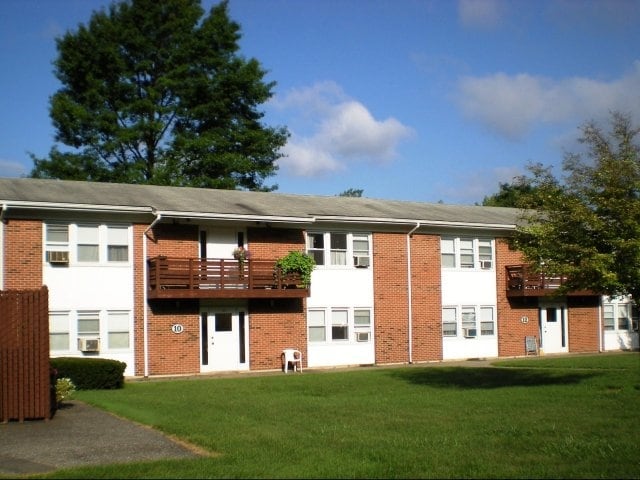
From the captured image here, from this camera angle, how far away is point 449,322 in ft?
106

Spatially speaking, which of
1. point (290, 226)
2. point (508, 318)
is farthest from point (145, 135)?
point (508, 318)

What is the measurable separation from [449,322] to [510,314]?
294cm

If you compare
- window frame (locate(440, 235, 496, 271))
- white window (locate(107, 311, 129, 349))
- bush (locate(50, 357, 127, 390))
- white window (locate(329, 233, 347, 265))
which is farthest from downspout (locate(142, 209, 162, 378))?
window frame (locate(440, 235, 496, 271))

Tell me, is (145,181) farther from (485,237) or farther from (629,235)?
(629,235)

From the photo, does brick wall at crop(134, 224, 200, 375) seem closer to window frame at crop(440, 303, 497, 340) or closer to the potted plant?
the potted plant

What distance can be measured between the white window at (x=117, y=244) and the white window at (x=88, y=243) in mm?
363

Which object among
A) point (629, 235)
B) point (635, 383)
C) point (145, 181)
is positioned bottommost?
point (635, 383)

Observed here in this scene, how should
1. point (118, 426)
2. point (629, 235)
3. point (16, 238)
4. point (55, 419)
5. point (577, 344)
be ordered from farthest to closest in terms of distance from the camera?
point (577, 344) → point (16, 238) → point (629, 235) → point (55, 419) → point (118, 426)

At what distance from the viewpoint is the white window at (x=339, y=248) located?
29.6m

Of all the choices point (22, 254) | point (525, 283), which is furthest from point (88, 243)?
point (525, 283)

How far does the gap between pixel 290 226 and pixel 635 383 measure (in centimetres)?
1269

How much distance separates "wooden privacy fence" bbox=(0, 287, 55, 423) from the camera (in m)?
14.3

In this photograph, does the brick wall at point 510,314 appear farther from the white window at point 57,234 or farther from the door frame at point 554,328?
the white window at point 57,234

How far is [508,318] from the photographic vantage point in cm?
3353
